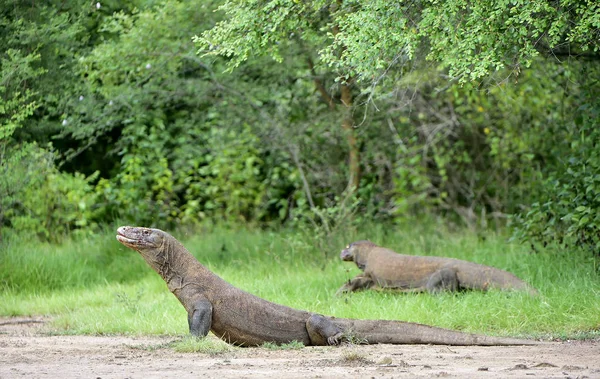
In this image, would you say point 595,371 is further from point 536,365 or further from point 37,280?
point 37,280

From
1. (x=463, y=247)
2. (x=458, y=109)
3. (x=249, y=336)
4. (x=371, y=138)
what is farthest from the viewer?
(x=458, y=109)

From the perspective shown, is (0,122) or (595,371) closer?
(595,371)

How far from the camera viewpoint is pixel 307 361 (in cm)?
565

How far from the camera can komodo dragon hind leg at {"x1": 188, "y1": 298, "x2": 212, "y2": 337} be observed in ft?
21.4

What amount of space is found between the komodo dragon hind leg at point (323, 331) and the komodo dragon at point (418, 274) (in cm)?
221

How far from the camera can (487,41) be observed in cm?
699

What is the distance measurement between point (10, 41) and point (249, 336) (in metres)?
4.59

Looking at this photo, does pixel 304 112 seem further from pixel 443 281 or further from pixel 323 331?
pixel 323 331

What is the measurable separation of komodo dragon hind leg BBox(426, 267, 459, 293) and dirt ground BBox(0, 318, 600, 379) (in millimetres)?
2249

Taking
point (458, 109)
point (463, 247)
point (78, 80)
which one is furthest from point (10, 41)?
point (458, 109)

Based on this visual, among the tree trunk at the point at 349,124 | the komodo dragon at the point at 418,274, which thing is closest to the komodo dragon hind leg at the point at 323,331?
the komodo dragon at the point at 418,274

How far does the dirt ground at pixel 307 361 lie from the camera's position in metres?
5.03

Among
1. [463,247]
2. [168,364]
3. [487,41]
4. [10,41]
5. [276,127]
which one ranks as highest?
[10,41]

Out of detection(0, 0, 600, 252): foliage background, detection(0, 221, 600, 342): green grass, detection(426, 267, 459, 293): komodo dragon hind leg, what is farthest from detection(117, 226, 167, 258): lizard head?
detection(426, 267, 459, 293): komodo dragon hind leg
